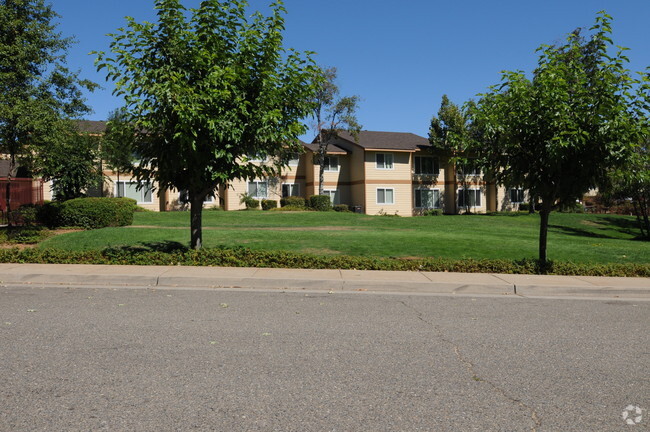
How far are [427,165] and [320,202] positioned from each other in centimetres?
1087

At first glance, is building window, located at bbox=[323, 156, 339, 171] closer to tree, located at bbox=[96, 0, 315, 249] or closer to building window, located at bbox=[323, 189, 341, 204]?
building window, located at bbox=[323, 189, 341, 204]

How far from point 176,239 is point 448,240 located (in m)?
8.57

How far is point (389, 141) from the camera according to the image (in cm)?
4384

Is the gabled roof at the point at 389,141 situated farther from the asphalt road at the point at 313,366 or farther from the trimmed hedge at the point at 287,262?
the asphalt road at the point at 313,366

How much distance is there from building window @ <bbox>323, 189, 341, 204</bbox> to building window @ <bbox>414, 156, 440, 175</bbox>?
6.97 meters

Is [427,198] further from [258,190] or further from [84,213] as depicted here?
[84,213]

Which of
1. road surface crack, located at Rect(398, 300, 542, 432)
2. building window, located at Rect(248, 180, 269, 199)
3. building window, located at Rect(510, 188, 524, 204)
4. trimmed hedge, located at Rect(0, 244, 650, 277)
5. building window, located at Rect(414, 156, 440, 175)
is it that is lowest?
road surface crack, located at Rect(398, 300, 542, 432)

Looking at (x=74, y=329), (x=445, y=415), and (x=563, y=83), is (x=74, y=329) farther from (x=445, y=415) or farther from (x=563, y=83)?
(x=563, y=83)

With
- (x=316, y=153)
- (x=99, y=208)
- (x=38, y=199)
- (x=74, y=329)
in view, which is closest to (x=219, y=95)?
(x=74, y=329)

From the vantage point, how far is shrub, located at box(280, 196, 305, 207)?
40.1 meters

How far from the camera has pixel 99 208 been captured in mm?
19844

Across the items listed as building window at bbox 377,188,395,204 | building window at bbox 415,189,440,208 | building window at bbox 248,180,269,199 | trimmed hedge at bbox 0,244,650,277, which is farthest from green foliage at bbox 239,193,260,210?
trimmed hedge at bbox 0,244,650,277

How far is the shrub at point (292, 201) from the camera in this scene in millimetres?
40094

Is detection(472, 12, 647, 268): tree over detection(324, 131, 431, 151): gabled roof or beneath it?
beneath
